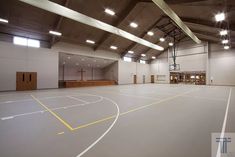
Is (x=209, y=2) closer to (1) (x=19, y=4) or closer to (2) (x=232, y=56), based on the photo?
(1) (x=19, y=4)

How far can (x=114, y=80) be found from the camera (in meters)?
25.7

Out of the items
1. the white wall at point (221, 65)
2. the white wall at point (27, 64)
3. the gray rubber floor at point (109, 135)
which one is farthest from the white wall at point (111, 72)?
the gray rubber floor at point (109, 135)

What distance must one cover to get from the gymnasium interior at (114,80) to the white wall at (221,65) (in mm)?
135

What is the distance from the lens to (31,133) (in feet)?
11.8

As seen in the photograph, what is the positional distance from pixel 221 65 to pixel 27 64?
3010 cm

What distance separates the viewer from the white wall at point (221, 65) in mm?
21172

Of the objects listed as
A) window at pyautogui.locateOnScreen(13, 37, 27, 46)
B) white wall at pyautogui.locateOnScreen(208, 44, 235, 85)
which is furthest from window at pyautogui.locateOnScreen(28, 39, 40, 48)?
white wall at pyautogui.locateOnScreen(208, 44, 235, 85)

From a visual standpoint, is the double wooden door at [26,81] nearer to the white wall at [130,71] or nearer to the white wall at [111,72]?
the white wall at [111,72]

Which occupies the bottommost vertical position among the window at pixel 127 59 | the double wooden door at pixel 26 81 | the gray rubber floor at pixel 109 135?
the gray rubber floor at pixel 109 135

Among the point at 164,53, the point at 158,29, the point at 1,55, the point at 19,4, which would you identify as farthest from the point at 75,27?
the point at 164,53

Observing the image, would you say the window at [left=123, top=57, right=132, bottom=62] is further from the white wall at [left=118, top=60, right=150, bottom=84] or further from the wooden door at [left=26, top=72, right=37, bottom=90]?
the wooden door at [left=26, top=72, right=37, bottom=90]

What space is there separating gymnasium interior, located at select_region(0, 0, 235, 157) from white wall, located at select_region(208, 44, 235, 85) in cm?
14

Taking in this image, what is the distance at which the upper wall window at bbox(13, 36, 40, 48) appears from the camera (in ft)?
46.9

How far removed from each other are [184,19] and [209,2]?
17.5 feet
